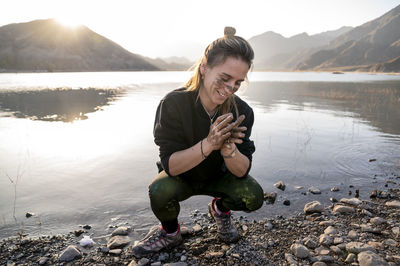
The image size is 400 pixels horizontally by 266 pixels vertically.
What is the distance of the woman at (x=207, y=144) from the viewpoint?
338 centimetres

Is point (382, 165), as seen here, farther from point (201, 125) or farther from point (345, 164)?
point (201, 125)

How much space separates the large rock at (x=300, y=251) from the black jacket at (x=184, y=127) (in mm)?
1212

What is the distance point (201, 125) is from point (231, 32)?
1.29 meters

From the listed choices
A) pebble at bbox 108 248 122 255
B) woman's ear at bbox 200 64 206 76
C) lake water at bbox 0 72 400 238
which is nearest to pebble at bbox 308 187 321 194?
lake water at bbox 0 72 400 238

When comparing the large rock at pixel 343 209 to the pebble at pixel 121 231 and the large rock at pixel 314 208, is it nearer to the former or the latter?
the large rock at pixel 314 208

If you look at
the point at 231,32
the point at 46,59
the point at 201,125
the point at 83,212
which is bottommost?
the point at 83,212

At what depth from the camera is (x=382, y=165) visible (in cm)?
741

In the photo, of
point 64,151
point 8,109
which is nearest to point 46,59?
point 8,109

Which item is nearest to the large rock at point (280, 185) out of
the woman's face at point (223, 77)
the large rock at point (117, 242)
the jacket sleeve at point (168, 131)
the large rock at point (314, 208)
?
the large rock at point (314, 208)

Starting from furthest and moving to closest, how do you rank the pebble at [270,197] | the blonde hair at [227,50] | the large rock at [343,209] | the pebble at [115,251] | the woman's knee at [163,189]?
the pebble at [270,197] < the large rock at [343,209] < the pebble at [115,251] < the woman's knee at [163,189] < the blonde hair at [227,50]

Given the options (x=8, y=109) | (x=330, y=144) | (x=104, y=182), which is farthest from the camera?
(x=8, y=109)

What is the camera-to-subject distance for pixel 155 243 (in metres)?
3.80

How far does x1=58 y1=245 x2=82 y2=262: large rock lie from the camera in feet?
11.8

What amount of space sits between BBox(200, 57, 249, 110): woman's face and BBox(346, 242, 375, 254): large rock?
2.61 m
